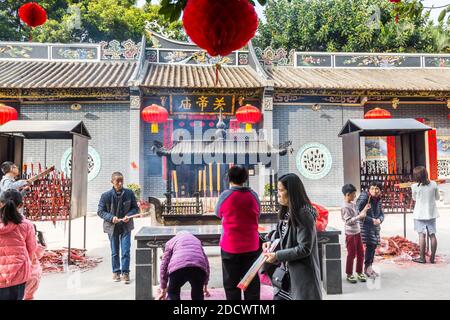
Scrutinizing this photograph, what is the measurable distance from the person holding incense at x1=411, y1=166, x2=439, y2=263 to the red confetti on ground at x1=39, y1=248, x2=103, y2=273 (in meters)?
4.92

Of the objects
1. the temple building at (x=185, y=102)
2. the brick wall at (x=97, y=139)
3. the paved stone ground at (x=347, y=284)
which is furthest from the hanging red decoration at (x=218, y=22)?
the brick wall at (x=97, y=139)

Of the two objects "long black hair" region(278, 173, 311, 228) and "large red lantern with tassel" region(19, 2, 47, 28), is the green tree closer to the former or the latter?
"large red lantern with tassel" region(19, 2, 47, 28)

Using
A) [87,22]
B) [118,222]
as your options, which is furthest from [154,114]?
[87,22]

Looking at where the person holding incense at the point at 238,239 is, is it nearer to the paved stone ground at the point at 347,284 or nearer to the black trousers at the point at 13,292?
the paved stone ground at the point at 347,284

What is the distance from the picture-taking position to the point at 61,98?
1088 centimetres

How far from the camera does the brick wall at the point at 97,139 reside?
10844 mm

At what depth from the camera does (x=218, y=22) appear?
58.4 inches

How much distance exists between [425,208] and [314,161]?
255 inches

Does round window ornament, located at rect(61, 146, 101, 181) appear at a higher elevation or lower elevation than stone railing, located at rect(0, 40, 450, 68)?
lower

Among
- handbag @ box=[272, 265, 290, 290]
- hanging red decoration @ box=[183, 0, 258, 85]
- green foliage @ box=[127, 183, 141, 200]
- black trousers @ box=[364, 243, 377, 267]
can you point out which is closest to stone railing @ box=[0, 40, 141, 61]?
green foliage @ box=[127, 183, 141, 200]

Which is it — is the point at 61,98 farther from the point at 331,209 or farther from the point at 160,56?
the point at 331,209

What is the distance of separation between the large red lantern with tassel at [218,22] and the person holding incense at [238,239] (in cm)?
164

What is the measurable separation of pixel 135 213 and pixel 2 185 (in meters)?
1.87

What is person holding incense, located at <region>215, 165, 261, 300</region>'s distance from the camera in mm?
2891
